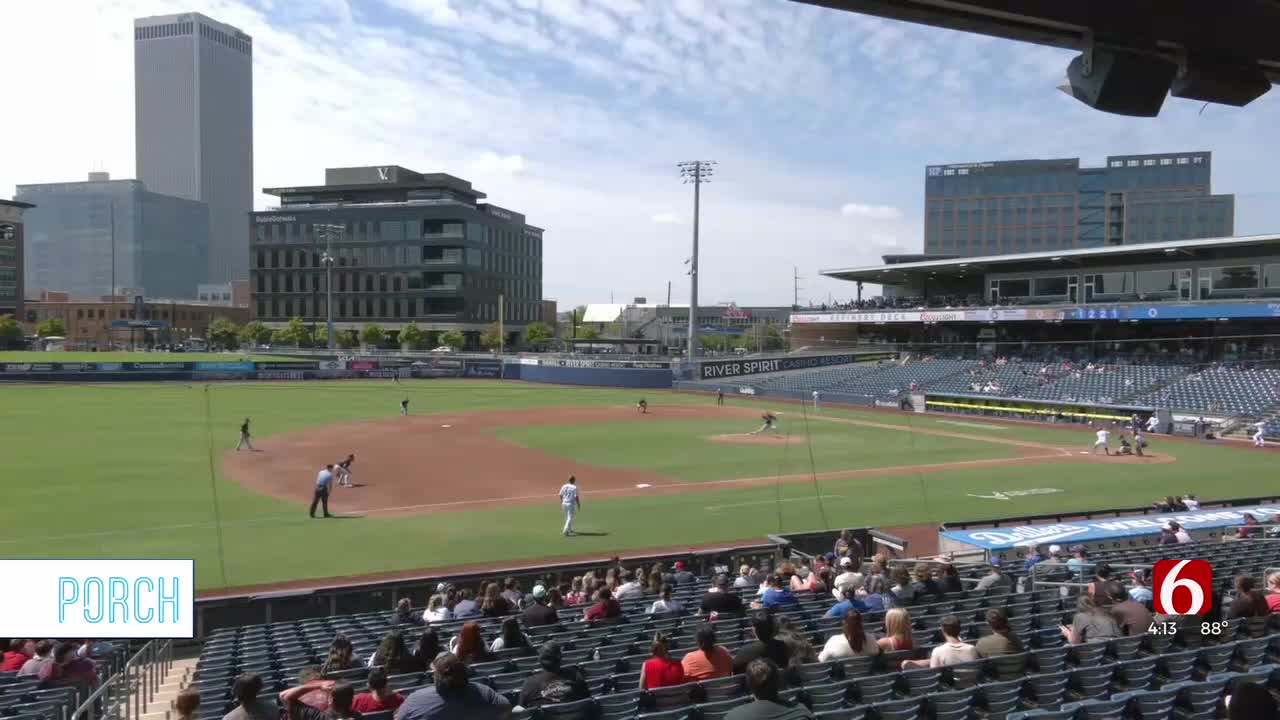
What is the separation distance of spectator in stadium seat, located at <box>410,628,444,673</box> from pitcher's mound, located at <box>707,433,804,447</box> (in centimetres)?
3760

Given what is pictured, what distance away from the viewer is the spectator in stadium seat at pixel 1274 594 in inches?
412

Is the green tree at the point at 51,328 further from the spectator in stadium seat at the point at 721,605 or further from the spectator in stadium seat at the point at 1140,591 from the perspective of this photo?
the spectator in stadium seat at the point at 1140,591

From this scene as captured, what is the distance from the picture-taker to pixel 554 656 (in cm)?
707

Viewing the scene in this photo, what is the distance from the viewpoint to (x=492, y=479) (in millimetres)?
35125

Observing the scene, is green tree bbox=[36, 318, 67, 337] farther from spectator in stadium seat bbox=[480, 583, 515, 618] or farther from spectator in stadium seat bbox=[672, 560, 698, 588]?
spectator in stadium seat bbox=[480, 583, 515, 618]

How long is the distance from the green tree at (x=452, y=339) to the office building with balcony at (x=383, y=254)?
5010 mm

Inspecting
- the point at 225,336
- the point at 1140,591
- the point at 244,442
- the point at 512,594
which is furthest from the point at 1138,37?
the point at 225,336

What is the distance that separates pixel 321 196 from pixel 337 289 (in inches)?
584

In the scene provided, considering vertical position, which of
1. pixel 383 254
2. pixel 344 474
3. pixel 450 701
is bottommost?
pixel 344 474

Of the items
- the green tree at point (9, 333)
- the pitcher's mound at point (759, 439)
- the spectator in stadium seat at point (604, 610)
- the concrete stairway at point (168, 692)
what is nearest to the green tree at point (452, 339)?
the green tree at point (9, 333)

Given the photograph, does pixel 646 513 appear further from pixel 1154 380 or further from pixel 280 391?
pixel 280 391

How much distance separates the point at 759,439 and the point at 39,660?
40.0 m

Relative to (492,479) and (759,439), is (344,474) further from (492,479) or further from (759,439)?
(759,439)

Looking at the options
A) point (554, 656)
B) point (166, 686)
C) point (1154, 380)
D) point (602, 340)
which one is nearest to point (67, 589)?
point (166, 686)
